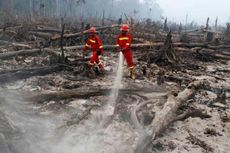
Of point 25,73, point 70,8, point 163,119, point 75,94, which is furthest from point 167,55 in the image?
point 70,8

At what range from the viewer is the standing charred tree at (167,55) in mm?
12047

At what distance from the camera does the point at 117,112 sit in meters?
6.33

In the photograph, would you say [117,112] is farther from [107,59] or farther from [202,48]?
[202,48]

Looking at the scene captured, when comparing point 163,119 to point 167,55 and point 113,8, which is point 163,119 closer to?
point 167,55

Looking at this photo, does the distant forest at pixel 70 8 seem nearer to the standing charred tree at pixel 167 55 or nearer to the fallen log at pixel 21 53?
the standing charred tree at pixel 167 55

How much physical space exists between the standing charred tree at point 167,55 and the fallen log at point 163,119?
4.52 meters

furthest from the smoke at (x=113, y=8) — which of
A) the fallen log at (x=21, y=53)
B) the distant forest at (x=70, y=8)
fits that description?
the fallen log at (x=21, y=53)

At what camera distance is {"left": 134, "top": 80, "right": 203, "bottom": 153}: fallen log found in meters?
4.43

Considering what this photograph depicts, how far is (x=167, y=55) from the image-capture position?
12.3m

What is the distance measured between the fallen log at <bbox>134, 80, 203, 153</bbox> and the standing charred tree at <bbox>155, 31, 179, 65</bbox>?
452 cm

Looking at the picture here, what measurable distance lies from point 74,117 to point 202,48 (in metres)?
10.7

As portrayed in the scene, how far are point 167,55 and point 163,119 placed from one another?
284 inches

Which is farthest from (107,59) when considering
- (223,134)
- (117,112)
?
(223,134)

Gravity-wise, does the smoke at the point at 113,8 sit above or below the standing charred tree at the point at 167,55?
above
